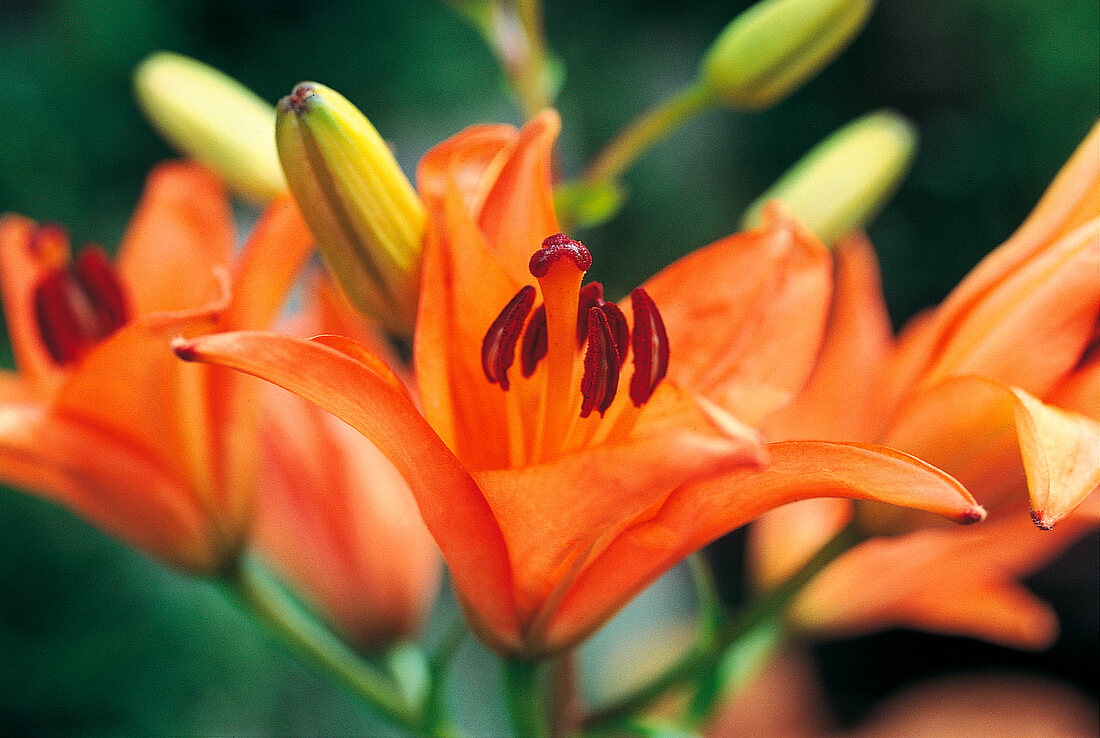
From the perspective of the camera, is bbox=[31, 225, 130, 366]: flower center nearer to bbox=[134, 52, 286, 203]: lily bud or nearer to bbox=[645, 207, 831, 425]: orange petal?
bbox=[134, 52, 286, 203]: lily bud

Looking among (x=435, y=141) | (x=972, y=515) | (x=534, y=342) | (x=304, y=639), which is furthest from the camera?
(x=435, y=141)

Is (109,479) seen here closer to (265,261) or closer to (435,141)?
(265,261)

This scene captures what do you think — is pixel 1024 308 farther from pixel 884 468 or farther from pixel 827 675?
pixel 827 675

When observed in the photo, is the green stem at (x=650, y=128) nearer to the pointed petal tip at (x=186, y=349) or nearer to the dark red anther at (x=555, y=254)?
the dark red anther at (x=555, y=254)

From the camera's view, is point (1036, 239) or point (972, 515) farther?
point (1036, 239)

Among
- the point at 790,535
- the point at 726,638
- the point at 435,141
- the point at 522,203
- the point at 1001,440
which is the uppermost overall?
the point at 522,203

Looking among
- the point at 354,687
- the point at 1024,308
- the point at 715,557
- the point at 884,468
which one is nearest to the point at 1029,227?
the point at 1024,308

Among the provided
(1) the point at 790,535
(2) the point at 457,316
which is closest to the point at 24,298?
(2) the point at 457,316
